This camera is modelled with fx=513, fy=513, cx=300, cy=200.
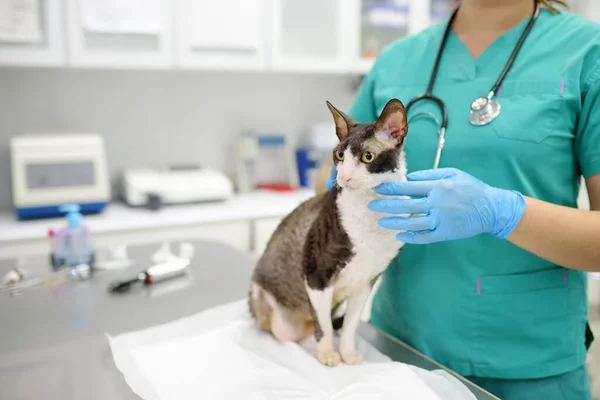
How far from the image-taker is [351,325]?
A: 925 mm

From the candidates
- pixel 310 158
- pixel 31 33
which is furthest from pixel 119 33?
pixel 310 158

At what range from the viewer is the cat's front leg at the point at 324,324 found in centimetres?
87

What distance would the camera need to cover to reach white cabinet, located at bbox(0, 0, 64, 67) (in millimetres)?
1919

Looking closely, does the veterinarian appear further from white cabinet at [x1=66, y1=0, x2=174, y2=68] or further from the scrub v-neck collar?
white cabinet at [x1=66, y1=0, x2=174, y2=68]

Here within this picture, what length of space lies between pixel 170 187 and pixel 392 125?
5.56ft

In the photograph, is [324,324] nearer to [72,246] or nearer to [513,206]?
[513,206]

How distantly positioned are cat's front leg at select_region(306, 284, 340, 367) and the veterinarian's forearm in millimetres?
340

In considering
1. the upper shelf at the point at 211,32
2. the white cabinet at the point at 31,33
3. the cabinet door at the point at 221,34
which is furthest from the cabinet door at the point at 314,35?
the white cabinet at the point at 31,33

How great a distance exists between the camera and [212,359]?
36.3 inches

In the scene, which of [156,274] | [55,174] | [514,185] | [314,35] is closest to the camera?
[514,185]

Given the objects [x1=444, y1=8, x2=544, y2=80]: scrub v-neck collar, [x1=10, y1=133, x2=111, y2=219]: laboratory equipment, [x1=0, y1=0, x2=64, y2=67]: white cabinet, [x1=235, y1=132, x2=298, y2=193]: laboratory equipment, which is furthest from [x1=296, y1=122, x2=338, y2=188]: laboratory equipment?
[x1=444, y1=8, x2=544, y2=80]: scrub v-neck collar

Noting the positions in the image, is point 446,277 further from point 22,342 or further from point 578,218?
point 22,342

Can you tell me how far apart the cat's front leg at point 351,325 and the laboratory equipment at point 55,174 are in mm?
1552

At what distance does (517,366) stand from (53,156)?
6.08 feet
